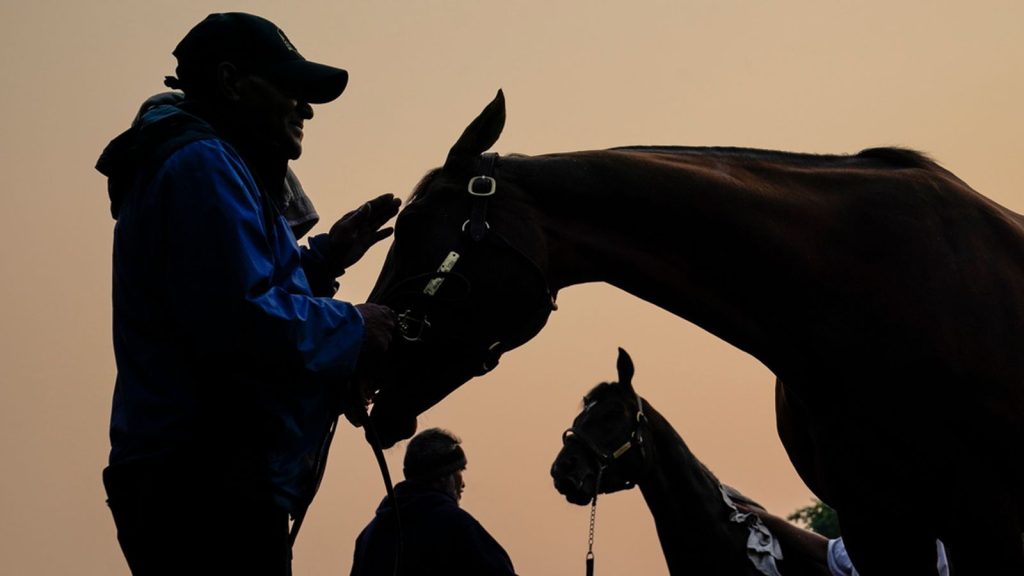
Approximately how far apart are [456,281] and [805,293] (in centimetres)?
104

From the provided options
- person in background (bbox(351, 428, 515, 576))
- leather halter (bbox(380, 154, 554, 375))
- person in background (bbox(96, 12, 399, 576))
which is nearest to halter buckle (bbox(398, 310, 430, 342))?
leather halter (bbox(380, 154, 554, 375))

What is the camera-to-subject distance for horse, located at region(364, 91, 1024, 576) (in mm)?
3639

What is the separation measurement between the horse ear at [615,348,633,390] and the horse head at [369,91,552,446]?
5424mm

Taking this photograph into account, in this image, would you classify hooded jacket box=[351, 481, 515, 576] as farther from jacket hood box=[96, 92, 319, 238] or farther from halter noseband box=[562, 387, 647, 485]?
jacket hood box=[96, 92, 319, 238]

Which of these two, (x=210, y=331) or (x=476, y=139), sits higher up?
(x=476, y=139)

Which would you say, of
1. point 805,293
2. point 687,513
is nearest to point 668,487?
point 687,513

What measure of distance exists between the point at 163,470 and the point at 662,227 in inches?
69.3

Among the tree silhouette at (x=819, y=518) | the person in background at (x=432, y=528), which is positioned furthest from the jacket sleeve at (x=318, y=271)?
the tree silhouette at (x=819, y=518)

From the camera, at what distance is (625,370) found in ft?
29.9

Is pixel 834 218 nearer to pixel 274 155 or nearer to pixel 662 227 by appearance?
pixel 662 227

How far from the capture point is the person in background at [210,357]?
2.56 meters

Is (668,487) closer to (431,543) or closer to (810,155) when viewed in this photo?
(431,543)

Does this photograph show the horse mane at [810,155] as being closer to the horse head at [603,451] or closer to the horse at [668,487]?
the horse at [668,487]

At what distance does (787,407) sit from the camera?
443cm
